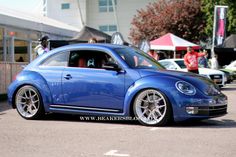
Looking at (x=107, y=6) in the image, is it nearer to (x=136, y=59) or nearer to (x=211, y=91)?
(x=136, y=59)

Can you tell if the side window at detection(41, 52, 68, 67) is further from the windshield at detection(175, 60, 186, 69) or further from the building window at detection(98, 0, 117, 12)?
the building window at detection(98, 0, 117, 12)

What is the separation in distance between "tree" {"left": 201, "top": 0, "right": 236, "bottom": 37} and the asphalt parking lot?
3152cm

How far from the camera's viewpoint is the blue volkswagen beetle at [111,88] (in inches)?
338

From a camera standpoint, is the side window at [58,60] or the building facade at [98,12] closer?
the side window at [58,60]

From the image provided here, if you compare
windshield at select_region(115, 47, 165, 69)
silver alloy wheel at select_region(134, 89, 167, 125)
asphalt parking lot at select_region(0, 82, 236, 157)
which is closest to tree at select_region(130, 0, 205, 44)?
windshield at select_region(115, 47, 165, 69)

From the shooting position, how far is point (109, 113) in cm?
903

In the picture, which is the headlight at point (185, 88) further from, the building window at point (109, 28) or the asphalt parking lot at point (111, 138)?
the building window at point (109, 28)

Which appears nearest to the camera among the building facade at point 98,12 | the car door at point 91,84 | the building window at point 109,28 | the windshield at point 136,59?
the car door at point 91,84

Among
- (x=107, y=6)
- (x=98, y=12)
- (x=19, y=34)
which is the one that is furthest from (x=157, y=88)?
(x=98, y=12)

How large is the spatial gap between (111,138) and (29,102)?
276 centimetres

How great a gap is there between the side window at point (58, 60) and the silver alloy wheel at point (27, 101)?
0.59 metres

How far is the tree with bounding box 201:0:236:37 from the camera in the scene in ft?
131

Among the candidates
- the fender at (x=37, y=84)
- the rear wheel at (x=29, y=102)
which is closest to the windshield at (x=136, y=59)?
the fender at (x=37, y=84)

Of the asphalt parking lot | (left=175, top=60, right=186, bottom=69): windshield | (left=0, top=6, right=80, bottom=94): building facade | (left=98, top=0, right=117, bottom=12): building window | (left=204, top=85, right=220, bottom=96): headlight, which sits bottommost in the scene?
the asphalt parking lot
